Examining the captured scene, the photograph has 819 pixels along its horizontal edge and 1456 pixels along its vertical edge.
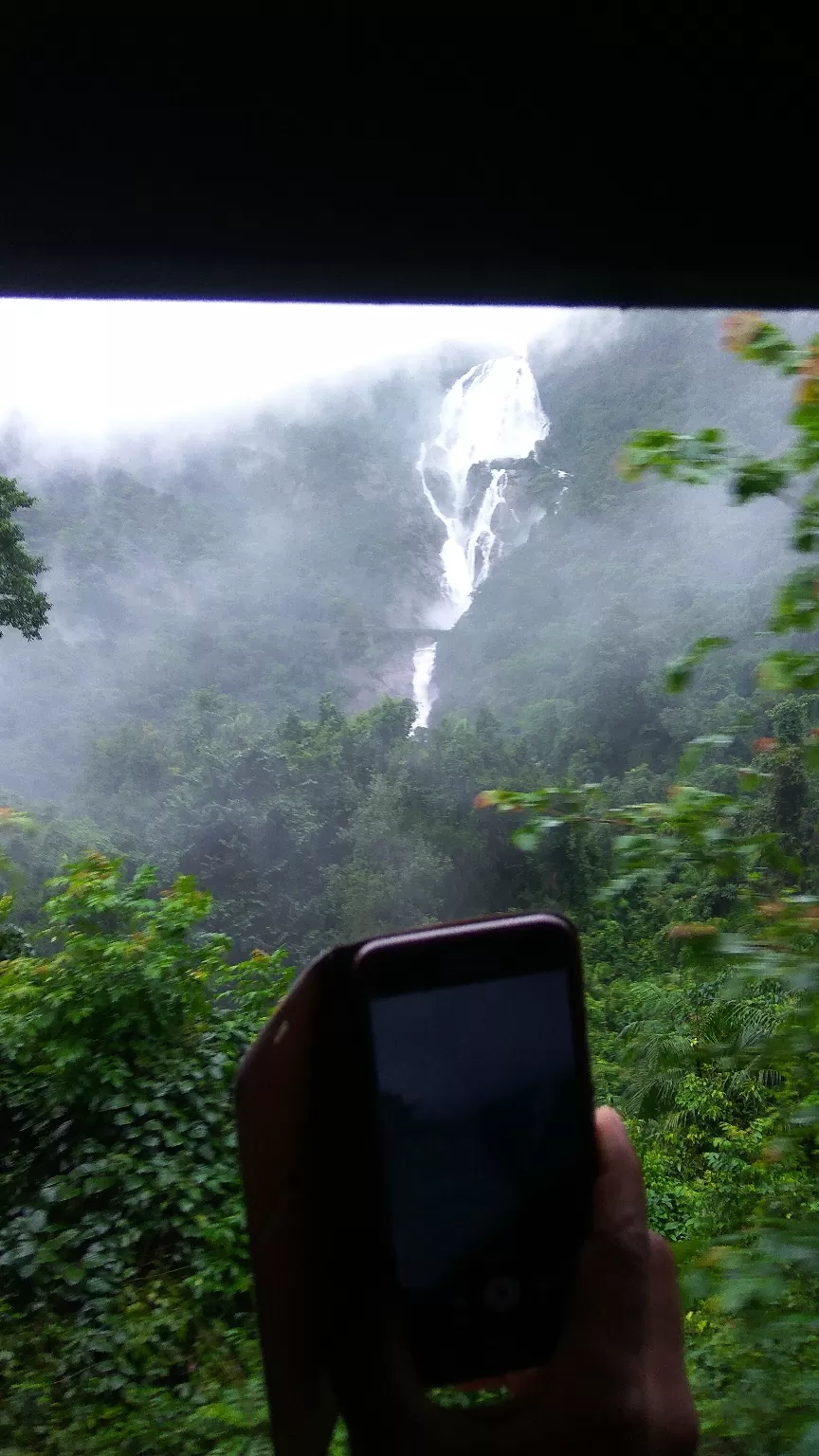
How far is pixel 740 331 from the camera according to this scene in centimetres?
137

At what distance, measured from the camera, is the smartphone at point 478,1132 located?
0.62m

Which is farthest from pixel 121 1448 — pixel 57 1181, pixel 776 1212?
pixel 776 1212

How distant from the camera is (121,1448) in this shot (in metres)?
1.67

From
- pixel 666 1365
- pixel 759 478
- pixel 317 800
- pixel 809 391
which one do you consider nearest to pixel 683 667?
pixel 759 478

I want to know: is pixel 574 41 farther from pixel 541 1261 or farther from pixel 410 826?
pixel 410 826

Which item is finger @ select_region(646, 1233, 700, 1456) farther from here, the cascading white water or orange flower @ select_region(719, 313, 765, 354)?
the cascading white water

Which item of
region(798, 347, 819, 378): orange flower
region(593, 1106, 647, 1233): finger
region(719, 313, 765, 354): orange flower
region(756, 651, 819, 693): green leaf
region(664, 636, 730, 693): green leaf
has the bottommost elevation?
region(593, 1106, 647, 1233): finger

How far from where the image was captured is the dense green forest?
182cm

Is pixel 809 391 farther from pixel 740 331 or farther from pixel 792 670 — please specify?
pixel 792 670

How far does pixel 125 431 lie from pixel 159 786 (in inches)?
43.0

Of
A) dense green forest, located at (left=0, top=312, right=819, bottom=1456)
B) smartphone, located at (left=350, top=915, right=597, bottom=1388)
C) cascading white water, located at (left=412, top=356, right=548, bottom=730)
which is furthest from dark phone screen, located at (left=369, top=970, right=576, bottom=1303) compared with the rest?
cascading white water, located at (left=412, top=356, right=548, bottom=730)

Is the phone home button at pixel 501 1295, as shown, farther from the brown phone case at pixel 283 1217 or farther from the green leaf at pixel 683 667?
the green leaf at pixel 683 667

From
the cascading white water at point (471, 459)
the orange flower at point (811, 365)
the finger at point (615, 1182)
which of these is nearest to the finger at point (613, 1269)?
the finger at point (615, 1182)

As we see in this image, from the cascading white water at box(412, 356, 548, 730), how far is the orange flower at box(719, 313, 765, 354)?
5.57ft
